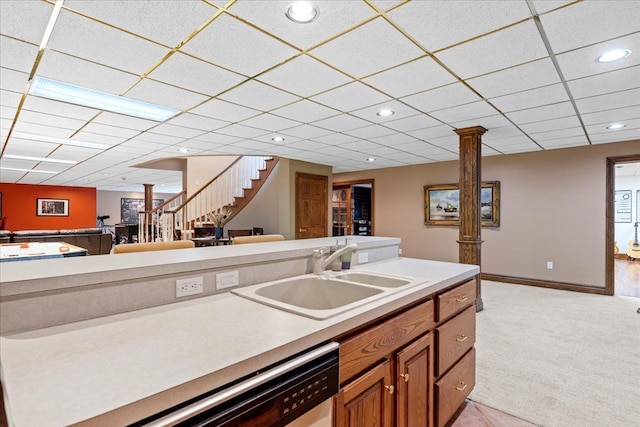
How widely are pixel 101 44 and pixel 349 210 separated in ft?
24.5

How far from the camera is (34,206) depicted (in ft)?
36.1

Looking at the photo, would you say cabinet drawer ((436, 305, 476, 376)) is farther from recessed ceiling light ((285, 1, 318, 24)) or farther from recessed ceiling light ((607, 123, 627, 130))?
recessed ceiling light ((607, 123, 627, 130))

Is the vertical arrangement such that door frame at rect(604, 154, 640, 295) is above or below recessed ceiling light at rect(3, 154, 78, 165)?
below

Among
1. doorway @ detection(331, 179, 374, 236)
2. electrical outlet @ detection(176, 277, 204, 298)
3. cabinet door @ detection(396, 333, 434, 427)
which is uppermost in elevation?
doorway @ detection(331, 179, 374, 236)

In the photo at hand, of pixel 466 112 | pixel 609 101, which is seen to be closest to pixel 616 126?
pixel 609 101

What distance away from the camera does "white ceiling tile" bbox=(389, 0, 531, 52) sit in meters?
1.74

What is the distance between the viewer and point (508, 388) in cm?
245

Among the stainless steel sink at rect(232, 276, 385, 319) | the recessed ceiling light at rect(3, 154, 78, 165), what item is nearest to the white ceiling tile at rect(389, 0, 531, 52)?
the stainless steel sink at rect(232, 276, 385, 319)

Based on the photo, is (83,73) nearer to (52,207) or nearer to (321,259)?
(321,259)

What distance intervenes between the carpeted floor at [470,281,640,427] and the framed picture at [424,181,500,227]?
191 cm

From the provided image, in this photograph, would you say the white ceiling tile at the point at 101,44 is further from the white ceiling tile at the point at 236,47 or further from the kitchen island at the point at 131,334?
the kitchen island at the point at 131,334

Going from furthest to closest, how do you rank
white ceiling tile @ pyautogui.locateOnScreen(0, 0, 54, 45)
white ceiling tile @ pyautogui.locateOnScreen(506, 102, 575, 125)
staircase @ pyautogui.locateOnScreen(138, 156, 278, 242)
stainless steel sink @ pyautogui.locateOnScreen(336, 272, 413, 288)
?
staircase @ pyautogui.locateOnScreen(138, 156, 278, 242) < white ceiling tile @ pyautogui.locateOnScreen(506, 102, 575, 125) < stainless steel sink @ pyautogui.locateOnScreen(336, 272, 413, 288) < white ceiling tile @ pyautogui.locateOnScreen(0, 0, 54, 45)

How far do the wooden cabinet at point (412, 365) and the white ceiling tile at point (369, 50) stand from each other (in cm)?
158

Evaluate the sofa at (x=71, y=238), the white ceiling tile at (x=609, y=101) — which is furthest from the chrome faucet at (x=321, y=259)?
the sofa at (x=71, y=238)
